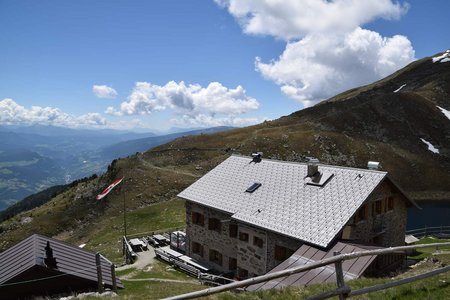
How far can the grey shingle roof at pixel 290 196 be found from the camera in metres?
25.8

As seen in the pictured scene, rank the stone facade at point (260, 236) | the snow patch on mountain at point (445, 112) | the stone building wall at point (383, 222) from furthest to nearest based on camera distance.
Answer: the snow patch on mountain at point (445, 112), the stone building wall at point (383, 222), the stone facade at point (260, 236)

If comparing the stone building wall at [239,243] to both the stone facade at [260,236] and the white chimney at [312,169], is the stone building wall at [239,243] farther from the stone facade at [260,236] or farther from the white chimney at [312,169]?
the white chimney at [312,169]

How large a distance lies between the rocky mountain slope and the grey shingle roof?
2031 cm

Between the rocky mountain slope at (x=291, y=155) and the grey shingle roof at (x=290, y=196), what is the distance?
66.6ft

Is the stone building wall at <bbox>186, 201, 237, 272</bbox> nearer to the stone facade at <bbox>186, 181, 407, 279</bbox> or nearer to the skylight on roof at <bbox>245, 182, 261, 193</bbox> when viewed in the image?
the stone facade at <bbox>186, 181, 407, 279</bbox>

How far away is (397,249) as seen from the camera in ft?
33.4

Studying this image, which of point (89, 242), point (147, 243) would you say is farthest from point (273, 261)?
point (89, 242)

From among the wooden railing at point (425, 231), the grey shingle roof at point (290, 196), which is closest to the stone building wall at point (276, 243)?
the grey shingle roof at point (290, 196)

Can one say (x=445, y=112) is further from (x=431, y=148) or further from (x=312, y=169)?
(x=312, y=169)

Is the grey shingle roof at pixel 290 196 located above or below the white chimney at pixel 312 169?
below

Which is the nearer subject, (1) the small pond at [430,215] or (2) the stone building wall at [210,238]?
(2) the stone building wall at [210,238]

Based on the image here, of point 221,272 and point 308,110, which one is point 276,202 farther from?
point 308,110

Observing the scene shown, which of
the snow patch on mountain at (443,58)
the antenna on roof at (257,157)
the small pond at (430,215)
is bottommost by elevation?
the small pond at (430,215)

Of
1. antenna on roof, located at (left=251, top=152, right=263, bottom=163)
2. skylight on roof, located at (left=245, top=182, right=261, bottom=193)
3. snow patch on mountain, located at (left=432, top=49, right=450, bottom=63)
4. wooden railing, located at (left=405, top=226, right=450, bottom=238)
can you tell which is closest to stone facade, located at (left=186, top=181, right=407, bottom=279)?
skylight on roof, located at (left=245, top=182, right=261, bottom=193)
